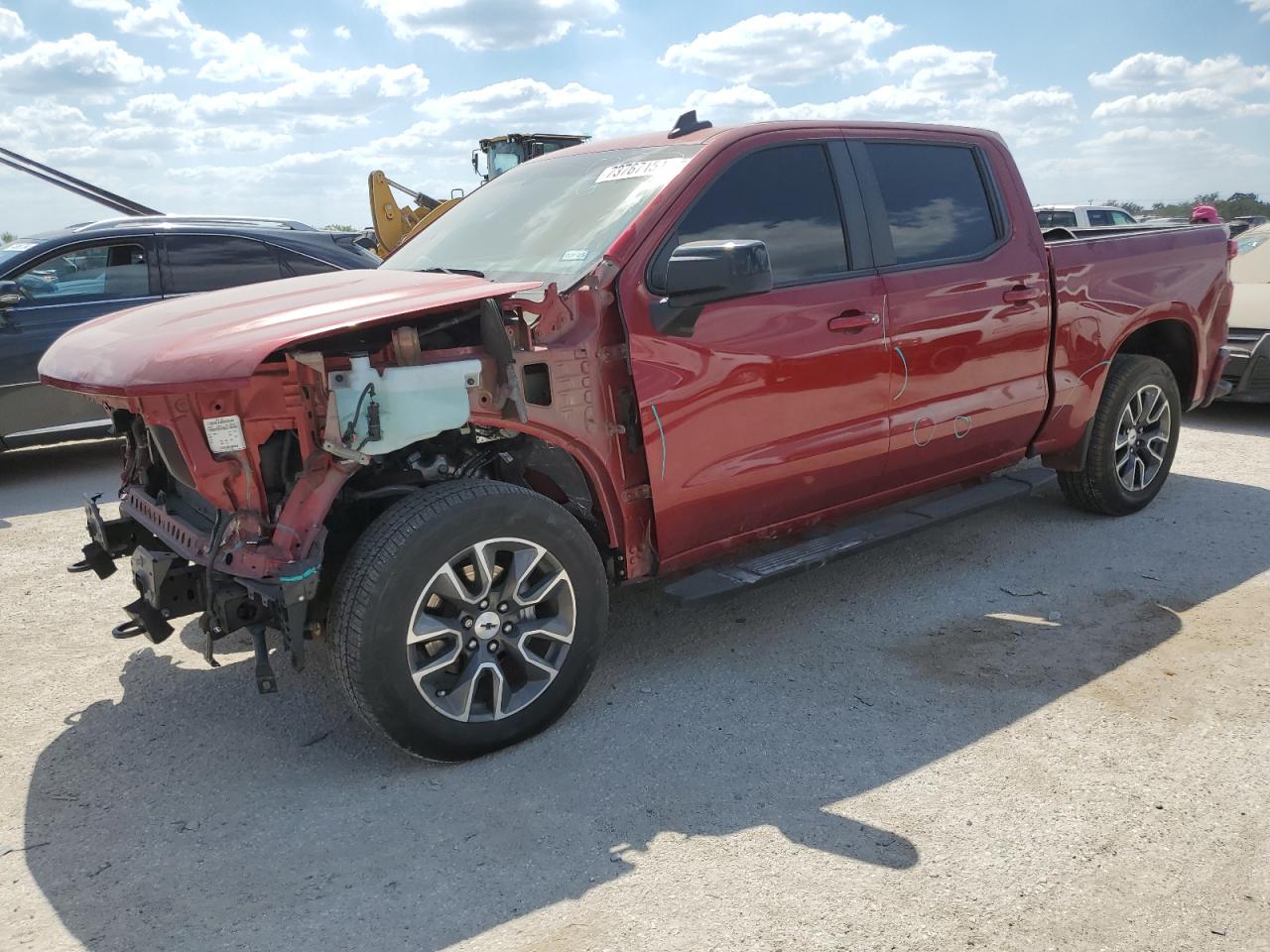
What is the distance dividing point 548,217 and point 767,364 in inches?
40.9

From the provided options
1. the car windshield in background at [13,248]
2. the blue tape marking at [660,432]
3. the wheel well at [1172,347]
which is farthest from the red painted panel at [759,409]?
the car windshield in background at [13,248]

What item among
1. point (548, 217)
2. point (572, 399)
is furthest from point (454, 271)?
point (572, 399)

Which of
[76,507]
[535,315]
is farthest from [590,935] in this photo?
[76,507]

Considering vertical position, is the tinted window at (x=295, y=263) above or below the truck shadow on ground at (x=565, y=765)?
above

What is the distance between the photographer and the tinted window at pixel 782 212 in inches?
143

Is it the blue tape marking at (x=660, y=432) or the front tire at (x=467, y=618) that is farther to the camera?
the blue tape marking at (x=660, y=432)

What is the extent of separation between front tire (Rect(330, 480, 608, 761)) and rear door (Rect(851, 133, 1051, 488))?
5.44 feet

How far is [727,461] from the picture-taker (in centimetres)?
363

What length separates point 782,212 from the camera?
380cm

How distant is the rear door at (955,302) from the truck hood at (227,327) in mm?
1695

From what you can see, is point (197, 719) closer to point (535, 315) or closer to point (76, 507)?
point (535, 315)

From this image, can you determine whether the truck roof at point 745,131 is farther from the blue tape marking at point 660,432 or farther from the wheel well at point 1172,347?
the wheel well at point 1172,347

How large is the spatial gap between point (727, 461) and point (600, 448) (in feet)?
1.66

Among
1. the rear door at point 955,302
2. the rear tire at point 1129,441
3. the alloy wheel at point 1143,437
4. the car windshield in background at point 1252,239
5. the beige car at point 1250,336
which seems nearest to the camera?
the rear door at point 955,302
